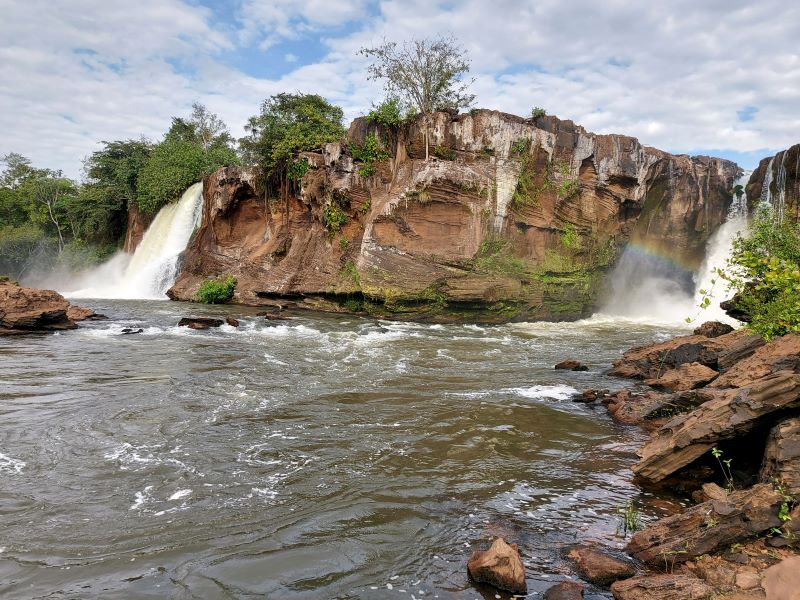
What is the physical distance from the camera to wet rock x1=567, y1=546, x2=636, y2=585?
4168 mm

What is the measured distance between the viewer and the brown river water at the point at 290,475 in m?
4.29

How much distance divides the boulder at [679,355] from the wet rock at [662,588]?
7011 millimetres

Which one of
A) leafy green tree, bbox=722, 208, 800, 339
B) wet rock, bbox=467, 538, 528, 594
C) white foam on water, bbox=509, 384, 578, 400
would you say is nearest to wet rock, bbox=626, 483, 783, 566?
wet rock, bbox=467, 538, 528, 594

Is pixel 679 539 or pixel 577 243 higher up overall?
pixel 577 243

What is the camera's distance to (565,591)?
3.95 metres

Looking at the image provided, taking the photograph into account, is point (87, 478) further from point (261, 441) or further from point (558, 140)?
point (558, 140)

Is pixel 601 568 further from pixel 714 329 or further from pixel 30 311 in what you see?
pixel 30 311

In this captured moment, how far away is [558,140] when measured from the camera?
2358 centimetres

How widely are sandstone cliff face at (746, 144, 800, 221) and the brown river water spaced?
55.4 feet

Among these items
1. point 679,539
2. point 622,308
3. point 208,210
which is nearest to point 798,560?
point 679,539

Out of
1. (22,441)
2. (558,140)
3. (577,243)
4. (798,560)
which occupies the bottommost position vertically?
(22,441)

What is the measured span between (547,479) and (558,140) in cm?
2041

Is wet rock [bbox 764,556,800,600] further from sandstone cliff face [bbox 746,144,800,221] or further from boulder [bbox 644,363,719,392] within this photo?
sandstone cliff face [bbox 746,144,800,221]

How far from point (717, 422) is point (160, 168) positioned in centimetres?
3424
